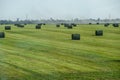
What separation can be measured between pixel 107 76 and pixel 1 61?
7.58 m

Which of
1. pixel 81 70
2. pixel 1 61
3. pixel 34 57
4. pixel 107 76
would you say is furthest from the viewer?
pixel 34 57

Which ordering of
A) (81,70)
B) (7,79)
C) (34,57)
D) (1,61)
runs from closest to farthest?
(7,79) < (81,70) < (1,61) < (34,57)

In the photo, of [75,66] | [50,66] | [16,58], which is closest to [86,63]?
[75,66]

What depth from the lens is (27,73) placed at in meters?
15.3

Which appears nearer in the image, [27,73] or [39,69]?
[27,73]

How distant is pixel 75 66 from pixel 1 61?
5082 millimetres

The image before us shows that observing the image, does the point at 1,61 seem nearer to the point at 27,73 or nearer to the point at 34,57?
the point at 34,57

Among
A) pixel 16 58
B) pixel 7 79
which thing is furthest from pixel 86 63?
pixel 7 79

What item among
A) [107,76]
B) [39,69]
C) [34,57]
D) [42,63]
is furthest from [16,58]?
[107,76]

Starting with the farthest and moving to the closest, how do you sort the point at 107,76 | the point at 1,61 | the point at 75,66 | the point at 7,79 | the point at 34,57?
the point at 34,57 → the point at 1,61 → the point at 75,66 → the point at 107,76 → the point at 7,79

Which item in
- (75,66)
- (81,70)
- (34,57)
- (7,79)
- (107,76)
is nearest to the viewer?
(7,79)

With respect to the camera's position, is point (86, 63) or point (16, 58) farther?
point (16, 58)

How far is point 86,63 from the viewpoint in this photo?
60.7ft

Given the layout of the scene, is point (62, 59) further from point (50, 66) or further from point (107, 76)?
point (107, 76)
